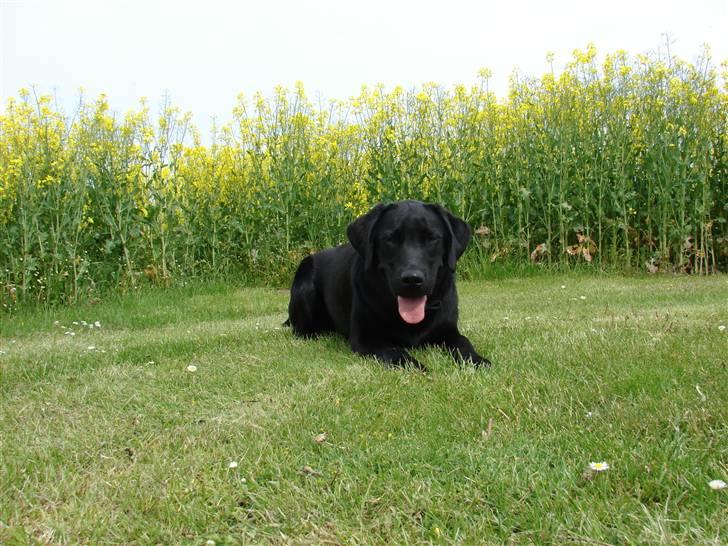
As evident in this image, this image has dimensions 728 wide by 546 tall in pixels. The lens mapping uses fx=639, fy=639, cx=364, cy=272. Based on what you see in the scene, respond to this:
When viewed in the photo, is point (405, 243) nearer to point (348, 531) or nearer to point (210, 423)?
point (210, 423)

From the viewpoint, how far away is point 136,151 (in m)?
7.96

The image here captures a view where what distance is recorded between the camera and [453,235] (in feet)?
12.5

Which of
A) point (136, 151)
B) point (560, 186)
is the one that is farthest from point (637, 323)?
point (136, 151)

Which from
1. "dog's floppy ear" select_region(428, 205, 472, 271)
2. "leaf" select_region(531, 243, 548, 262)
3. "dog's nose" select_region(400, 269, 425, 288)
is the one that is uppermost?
"dog's floppy ear" select_region(428, 205, 472, 271)

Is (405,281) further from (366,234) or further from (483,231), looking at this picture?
(483,231)

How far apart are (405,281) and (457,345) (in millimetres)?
516

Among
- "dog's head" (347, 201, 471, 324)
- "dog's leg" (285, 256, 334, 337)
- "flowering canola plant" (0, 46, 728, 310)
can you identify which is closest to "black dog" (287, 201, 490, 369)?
"dog's head" (347, 201, 471, 324)

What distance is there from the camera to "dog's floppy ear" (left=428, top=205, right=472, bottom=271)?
3.81 meters

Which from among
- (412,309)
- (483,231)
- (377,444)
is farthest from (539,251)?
(377,444)

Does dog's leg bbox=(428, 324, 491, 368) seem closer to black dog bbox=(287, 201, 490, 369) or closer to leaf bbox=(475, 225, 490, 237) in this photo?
black dog bbox=(287, 201, 490, 369)

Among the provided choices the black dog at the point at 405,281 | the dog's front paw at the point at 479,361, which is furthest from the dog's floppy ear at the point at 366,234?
the dog's front paw at the point at 479,361

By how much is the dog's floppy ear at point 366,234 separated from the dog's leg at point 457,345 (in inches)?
22.8

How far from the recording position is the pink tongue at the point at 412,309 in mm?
3572

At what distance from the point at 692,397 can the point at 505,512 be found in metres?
1.01
